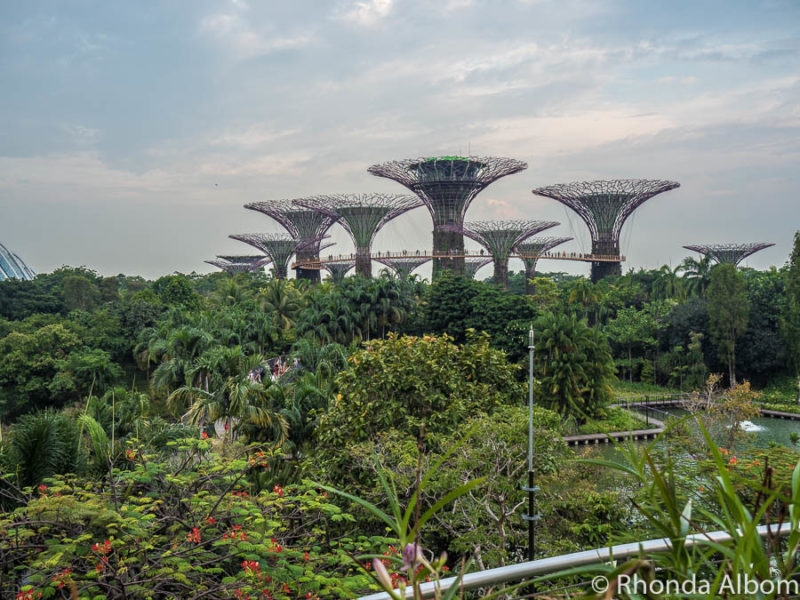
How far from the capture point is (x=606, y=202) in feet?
137

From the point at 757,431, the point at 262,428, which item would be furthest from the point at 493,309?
the point at 262,428

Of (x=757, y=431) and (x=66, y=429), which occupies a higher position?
(x=66, y=429)

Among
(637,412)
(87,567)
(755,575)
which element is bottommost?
(637,412)

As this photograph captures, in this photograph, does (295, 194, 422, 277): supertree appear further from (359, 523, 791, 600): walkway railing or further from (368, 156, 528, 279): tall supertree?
(359, 523, 791, 600): walkway railing

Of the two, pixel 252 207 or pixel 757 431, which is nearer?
pixel 757 431

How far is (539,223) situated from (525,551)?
39905 millimetres

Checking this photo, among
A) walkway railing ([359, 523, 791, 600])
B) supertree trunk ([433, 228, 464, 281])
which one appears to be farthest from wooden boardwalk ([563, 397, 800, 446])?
supertree trunk ([433, 228, 464, 281])

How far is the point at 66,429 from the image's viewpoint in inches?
272

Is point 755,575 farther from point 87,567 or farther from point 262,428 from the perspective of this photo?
point 262,428

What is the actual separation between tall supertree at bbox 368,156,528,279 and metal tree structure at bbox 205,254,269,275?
35622 millimetres

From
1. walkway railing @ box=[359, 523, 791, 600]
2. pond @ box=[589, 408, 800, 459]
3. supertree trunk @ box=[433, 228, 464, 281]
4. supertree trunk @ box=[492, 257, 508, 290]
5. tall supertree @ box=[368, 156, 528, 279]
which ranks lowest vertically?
pond @ box=[589, 408, 800, 459]

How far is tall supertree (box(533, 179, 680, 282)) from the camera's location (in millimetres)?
41219

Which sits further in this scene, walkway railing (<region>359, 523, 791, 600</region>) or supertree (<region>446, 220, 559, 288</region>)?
supertree (<region>446, 220, 559, 288</region>)

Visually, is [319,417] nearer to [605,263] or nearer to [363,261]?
[363,261]
